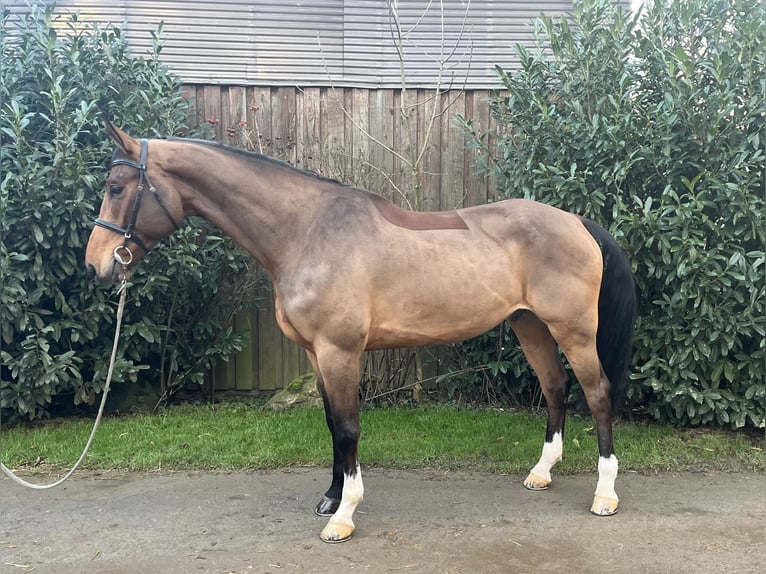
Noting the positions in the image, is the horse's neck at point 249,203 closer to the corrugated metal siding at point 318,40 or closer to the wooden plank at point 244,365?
the wooden plank at point 244,365

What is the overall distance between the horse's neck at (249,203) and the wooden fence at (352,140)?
234 cm

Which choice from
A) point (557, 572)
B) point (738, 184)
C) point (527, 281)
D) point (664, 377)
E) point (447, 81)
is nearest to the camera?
point (557, 572)

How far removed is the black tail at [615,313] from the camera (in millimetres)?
3500

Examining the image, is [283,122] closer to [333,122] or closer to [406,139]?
[333,122]

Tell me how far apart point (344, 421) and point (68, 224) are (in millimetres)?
3036

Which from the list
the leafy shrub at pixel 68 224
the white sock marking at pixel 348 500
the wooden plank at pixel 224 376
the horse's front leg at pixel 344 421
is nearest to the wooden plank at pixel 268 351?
the wooden plank at pixel 224 376

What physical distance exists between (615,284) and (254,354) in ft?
11.5

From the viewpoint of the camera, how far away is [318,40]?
5.52m

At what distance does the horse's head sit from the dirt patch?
1379mm

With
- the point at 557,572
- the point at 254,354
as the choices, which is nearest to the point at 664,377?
the point at 557,572

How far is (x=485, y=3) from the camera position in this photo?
567 cm

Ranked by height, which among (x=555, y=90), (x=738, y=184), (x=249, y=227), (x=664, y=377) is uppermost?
(x=555, y=90)

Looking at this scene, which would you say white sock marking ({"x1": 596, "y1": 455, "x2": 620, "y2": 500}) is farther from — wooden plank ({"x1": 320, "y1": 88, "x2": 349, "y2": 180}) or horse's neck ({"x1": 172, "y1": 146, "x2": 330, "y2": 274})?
wooden plank ({"x1": 320, "y1": 88, "x2": 349, "y2": 180})

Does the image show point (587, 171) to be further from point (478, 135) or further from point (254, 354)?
point (254, 354)
